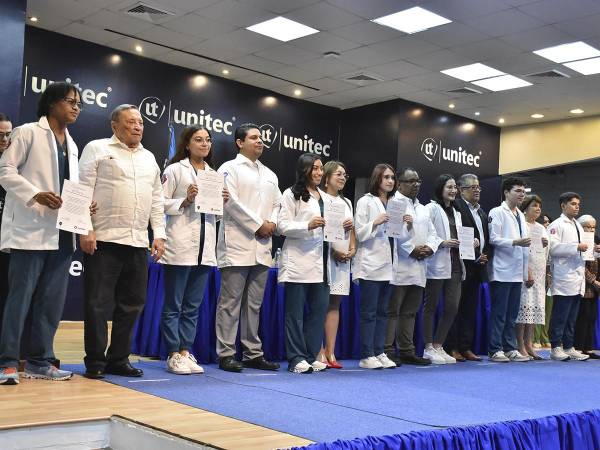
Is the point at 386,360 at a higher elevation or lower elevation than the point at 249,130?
lower

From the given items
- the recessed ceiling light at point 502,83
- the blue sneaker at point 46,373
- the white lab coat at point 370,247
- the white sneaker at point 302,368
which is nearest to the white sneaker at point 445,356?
the white lab coat at point 370,247

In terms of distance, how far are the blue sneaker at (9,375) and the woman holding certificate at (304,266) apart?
1.76 m

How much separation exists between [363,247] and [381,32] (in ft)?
13.1

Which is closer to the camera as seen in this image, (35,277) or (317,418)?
(317,418)

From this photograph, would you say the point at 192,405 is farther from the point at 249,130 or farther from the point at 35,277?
the point at 249,130

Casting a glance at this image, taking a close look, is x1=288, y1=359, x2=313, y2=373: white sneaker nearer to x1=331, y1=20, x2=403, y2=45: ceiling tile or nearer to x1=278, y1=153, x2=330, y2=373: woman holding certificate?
x1=278, y1=153, x2=330, y2=373: woman holding certificate

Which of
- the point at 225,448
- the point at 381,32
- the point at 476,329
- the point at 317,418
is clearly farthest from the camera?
the point at 381,32

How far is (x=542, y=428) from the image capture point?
10.2 ft

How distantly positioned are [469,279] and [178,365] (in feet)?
9.48

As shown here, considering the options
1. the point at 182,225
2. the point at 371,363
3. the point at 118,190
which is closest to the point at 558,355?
the point at 371,363

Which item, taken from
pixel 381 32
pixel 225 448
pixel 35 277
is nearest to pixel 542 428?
pixel 225 448

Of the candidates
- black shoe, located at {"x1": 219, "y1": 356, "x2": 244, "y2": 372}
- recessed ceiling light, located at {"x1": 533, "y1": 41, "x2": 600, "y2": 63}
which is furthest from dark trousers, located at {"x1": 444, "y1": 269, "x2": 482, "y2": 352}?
recessed ceiling light, located at {"x1": 533, "y1": 41, "x2": 600, "y2": 63}

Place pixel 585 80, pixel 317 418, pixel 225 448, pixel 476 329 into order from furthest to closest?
pixel 585 80
pixel 476 329
pixel 317 418
pixel 225 448

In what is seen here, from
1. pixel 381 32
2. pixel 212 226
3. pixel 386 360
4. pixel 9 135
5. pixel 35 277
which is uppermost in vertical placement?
pixel 381 32
